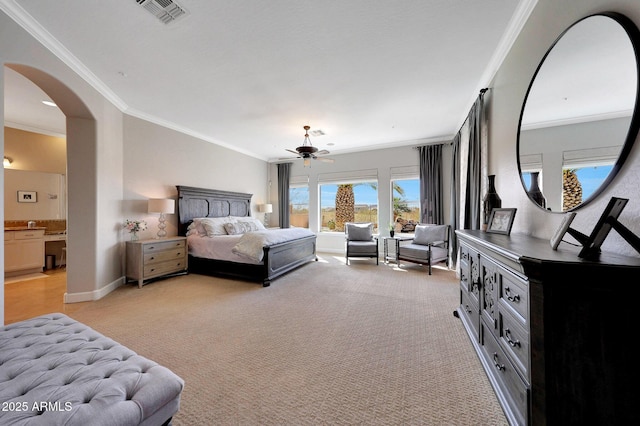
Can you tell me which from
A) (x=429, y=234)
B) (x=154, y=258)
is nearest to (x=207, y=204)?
(x=154, y=258)

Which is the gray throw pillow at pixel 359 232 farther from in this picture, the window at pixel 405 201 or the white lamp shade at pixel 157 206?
the white lamp shade at pixel 157 206

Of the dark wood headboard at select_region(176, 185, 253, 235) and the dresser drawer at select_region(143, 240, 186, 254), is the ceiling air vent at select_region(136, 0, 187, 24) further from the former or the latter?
the dark wood headboard at select_region(176, 185, 253, 235)

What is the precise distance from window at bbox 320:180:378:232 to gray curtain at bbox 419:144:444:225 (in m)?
1.21

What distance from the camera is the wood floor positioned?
2.77 m

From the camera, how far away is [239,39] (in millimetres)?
2324

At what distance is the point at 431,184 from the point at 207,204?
5.36 meters

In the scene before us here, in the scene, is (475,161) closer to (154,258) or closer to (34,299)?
(154,258)

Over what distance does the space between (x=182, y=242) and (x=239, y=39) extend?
359 centimetres

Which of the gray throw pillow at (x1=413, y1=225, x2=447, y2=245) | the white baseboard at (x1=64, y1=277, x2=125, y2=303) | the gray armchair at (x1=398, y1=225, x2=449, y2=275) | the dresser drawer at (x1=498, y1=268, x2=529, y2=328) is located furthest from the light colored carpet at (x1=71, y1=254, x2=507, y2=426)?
the gray throw pillow at (x1=413, y1=225, x2=447, y2=245)

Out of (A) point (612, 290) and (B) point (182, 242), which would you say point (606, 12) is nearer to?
(A) point (612, 290)

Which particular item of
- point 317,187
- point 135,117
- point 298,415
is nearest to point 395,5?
point 298,415

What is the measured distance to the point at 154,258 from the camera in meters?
3.87

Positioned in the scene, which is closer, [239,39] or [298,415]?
[298,415]

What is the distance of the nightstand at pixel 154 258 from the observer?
367 cm
